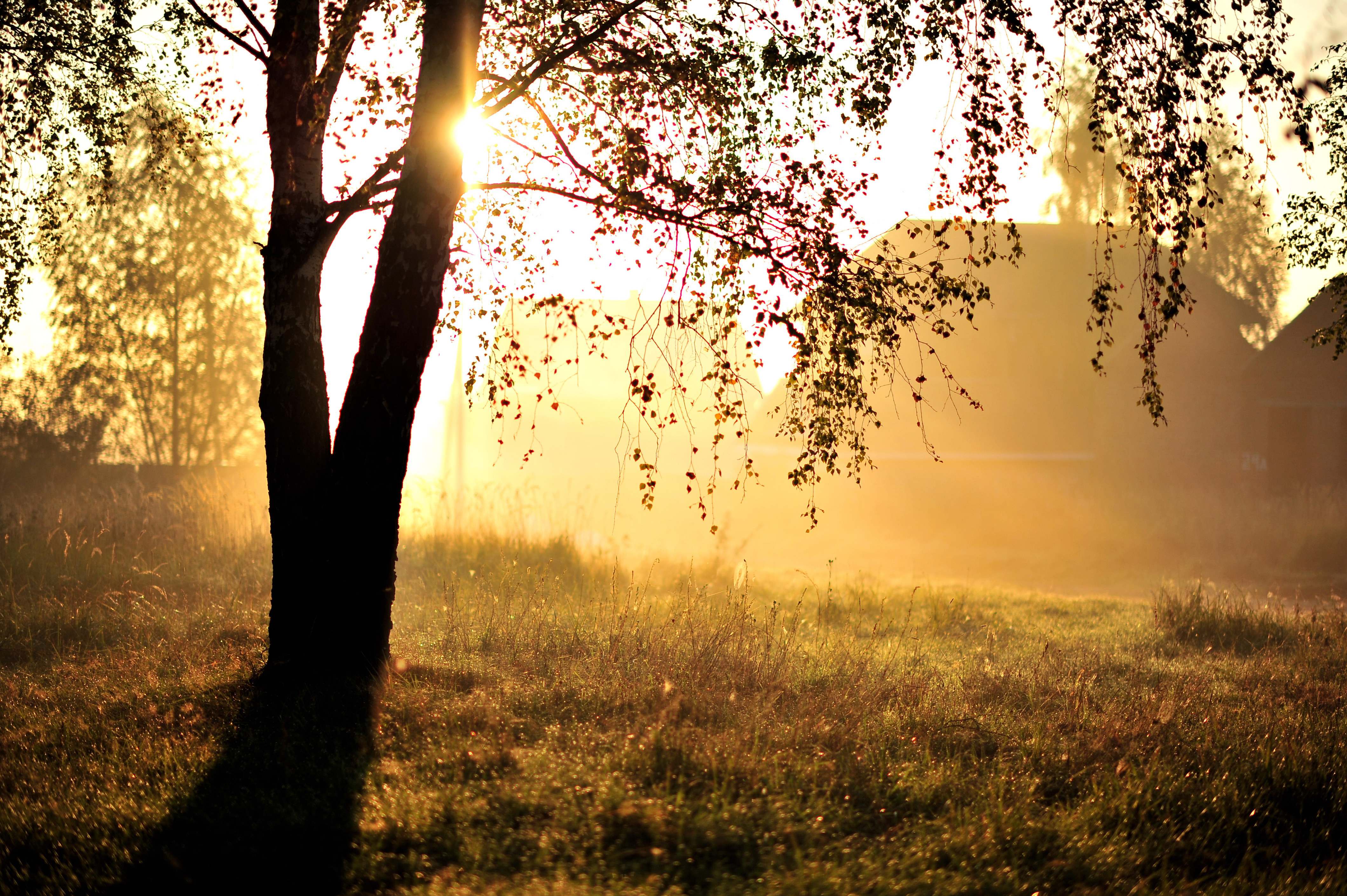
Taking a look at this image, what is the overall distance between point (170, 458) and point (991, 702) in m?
21.5

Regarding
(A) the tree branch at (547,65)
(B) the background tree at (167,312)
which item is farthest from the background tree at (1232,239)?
(A) the tree branch at (547,65)

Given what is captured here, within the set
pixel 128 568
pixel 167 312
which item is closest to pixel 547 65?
pixel 128 568

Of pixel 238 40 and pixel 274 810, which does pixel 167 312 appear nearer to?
pixel 238 40

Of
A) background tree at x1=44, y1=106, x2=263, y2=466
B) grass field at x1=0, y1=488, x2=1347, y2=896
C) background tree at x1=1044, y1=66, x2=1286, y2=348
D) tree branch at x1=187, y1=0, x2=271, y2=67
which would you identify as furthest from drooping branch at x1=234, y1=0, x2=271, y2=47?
background tree at x1=1044, y1=66, x2=1286, y2=348

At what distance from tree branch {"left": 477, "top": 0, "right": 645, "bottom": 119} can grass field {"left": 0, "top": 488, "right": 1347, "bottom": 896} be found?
3.86 meters

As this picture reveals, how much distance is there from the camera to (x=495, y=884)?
372cm

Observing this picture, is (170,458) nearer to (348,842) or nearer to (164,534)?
(164,534)

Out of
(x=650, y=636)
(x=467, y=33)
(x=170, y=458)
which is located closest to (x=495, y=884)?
(x=650, y=636)

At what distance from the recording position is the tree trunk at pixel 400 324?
6078 millimetres

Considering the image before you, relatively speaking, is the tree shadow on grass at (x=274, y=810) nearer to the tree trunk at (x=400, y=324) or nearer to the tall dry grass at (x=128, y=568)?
the tree trunk at (x=400, y=324)

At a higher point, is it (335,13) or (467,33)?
(335,13)

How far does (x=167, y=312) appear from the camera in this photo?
2198cm

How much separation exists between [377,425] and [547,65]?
2.61m

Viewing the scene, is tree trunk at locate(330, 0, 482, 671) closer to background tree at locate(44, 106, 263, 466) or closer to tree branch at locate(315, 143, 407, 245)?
tree branch at locate(315, 143, 407, 245)
